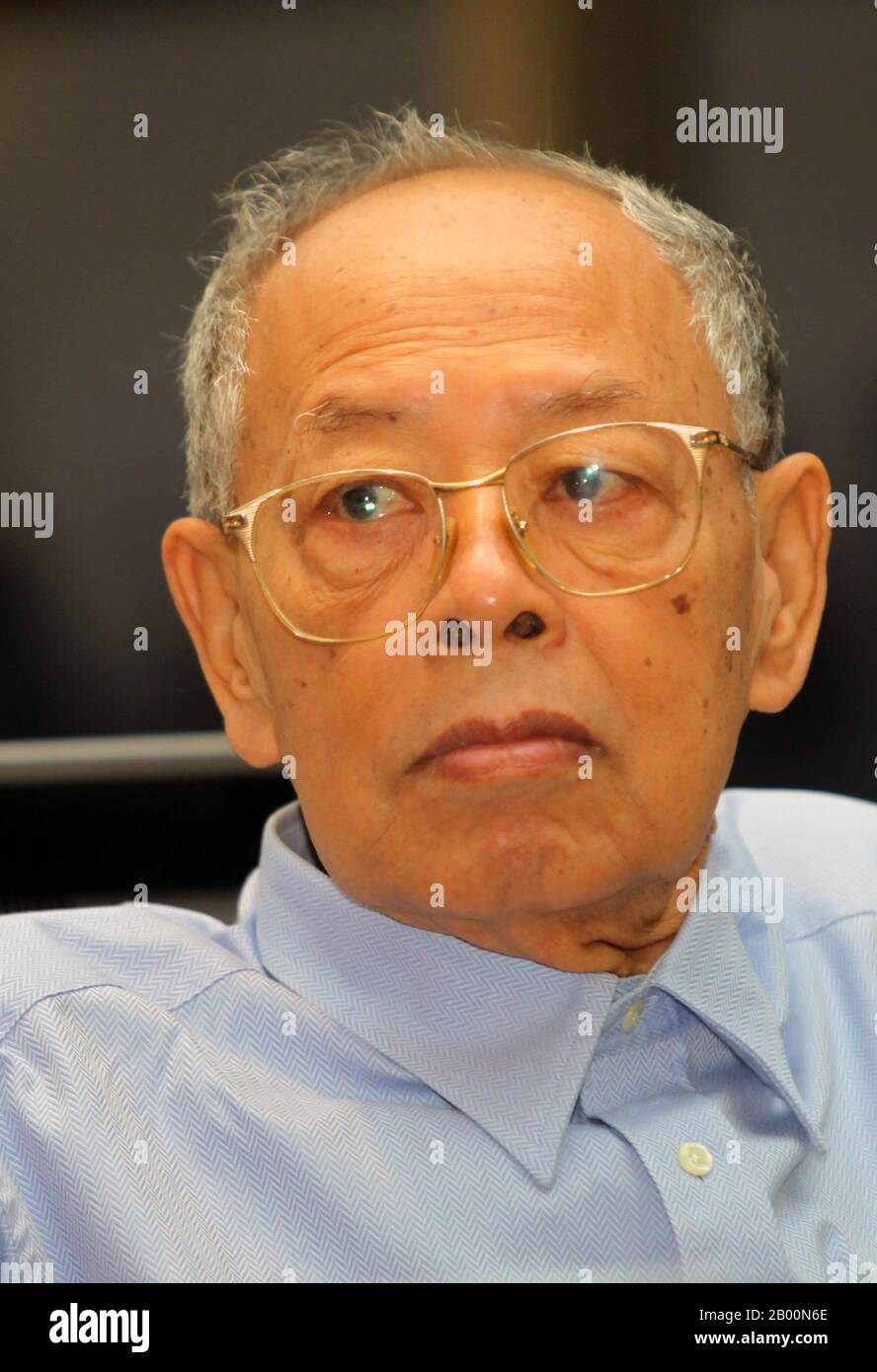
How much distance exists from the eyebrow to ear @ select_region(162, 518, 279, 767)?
0.21 meters

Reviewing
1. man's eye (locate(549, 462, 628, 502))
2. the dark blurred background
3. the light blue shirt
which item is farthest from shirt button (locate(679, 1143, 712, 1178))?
the dark blurred background

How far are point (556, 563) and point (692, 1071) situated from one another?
0.52 m

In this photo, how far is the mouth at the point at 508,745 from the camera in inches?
47.2

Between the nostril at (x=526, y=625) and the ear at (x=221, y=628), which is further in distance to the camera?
the ear at (x=221, y=628)

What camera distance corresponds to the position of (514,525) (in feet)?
4.05

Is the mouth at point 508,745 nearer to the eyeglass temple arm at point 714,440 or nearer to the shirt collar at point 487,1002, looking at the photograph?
the shirt collar at point 487,1002

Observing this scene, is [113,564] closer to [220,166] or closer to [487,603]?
[220,166]

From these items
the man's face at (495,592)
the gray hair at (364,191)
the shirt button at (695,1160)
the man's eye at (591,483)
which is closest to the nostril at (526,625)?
the man's face at (495,592)

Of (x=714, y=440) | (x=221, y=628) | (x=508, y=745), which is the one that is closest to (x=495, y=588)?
(x=508, y=745)

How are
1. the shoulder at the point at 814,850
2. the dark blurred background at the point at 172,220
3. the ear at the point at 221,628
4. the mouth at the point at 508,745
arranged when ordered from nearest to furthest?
the mouth at the point at 508,745 < the ear at the point at 221,628 < the shoulder at the point at 814,850 < the dark blurred background at the point at 172,220

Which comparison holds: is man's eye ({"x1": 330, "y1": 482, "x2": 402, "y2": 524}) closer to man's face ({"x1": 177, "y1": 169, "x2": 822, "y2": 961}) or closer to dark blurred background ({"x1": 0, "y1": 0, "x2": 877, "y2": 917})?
man's face ({"x1": 177, "y1": 169, "x2": 822, "y2": 961})

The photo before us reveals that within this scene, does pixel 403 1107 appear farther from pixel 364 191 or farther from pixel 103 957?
pixel 364 191

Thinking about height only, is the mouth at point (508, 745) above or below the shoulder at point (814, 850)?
above
